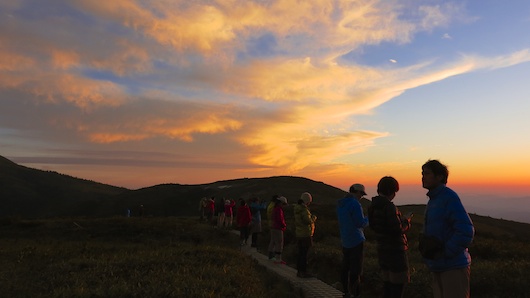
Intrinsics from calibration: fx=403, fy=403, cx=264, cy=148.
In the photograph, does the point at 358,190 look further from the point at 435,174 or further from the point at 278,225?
the point at 278,225

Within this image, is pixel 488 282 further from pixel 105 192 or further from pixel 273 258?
pixel 105 192

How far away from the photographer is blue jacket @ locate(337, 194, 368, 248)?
29.7ft

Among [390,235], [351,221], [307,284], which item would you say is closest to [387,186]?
[390,235]

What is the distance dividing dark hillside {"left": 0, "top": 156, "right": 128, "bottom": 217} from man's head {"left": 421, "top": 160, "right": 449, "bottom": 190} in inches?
5304

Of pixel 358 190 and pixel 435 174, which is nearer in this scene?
pixel 435 174

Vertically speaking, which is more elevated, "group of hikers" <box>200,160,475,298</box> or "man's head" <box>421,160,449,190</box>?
"man's head" <box>421,160,449,190</box>

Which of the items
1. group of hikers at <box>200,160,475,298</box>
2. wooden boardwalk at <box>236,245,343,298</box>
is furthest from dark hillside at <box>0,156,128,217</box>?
group of hikers at <box>200,160,475,298</box>

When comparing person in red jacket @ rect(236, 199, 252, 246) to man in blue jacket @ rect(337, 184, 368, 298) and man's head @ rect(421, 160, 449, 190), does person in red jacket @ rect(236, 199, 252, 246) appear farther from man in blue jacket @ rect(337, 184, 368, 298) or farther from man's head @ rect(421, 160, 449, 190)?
man's head @ rect(421, 160, 449, 190)

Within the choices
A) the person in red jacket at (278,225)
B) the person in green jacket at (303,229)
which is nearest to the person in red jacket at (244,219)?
the person in red jacket at (278,225)

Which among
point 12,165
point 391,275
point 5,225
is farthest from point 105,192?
point 391,275

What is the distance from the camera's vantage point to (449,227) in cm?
536

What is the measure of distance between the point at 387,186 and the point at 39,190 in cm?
17650

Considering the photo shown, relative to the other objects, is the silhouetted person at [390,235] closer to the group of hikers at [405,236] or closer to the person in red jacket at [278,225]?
the group of hikers at [405,236]

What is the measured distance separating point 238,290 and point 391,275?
11.6ft
